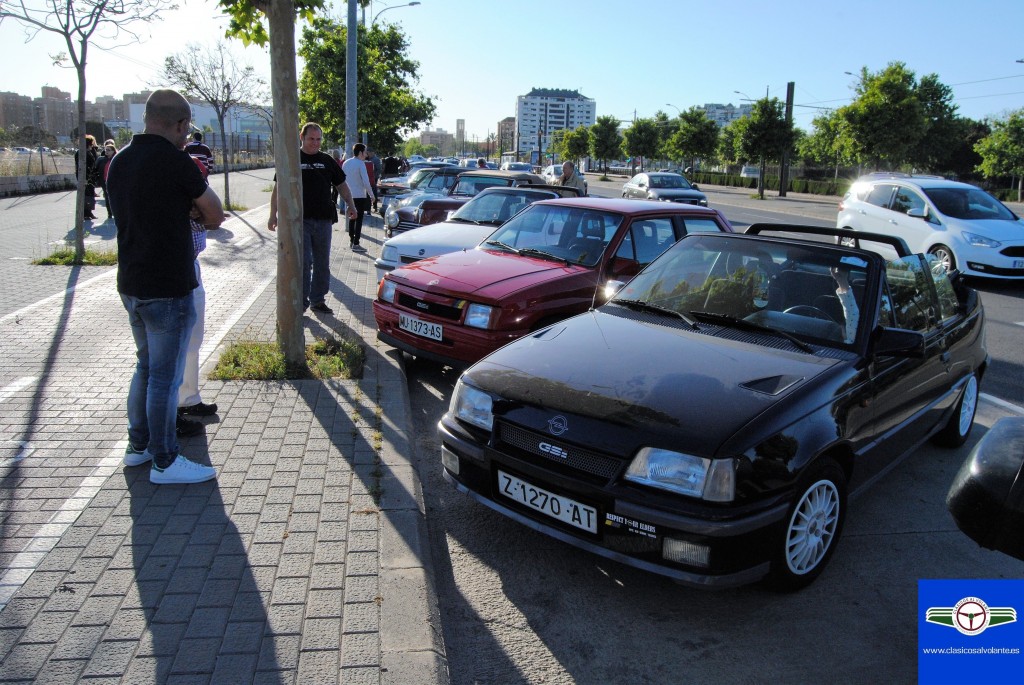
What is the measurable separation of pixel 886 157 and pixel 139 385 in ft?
147

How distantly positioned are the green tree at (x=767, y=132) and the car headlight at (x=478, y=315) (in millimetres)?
43547

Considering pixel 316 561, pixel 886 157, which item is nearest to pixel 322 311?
pixel 316 561

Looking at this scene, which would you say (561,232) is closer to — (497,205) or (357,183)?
(497,205)

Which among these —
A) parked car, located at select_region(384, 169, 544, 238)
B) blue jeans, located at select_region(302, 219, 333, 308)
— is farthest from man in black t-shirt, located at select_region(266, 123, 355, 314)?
parked car, located at select_region(384, 169, 544, 238)

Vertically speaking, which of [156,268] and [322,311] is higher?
[156,268]

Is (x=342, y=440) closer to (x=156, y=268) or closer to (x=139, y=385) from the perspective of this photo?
(x=139, y=385)

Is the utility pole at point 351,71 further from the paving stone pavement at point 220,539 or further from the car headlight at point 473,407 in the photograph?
the car headlight at point 473,407

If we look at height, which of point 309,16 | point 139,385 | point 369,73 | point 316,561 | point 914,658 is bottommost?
point 914,658

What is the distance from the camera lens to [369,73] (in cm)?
2725

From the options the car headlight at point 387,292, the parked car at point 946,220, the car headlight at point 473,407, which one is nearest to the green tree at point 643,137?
the parked car at point 946,220

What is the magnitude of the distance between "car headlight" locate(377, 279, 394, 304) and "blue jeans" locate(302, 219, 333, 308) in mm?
1712

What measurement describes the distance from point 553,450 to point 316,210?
18.6ft

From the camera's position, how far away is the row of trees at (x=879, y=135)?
131 feet

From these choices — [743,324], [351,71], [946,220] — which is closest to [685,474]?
[743,324]
